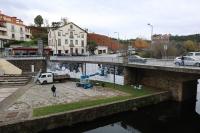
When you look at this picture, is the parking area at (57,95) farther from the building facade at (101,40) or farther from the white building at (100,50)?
the building facade at (101,40)

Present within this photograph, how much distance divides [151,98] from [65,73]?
1924cm

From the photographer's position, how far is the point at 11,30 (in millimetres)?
82125

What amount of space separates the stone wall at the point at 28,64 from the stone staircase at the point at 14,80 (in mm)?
8084

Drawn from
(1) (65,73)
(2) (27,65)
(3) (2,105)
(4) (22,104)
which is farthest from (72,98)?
(2) (27,65)

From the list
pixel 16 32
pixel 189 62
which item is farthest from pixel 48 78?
pixel 16 32

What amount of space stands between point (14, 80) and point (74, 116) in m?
19.2

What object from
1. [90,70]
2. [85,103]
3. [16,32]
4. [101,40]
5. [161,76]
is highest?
[16,32]

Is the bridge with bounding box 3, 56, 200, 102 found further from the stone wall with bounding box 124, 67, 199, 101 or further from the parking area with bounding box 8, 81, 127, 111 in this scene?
the parking area with bounding box 8, 81, 127, 111

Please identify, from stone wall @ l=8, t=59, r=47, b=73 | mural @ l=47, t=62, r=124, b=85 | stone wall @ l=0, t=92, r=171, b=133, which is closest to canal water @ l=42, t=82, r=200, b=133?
stone wall @ l=0, t=92, r=171, b=133

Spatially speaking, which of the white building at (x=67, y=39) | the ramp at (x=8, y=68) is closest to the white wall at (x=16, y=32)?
the white building at (x=67, y=39)

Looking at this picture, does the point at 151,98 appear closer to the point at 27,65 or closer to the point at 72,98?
the point at 72,98

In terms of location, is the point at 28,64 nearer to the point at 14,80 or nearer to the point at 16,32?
the point at 14,80

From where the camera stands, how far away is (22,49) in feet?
208

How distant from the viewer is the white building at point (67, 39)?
78.1 meters
